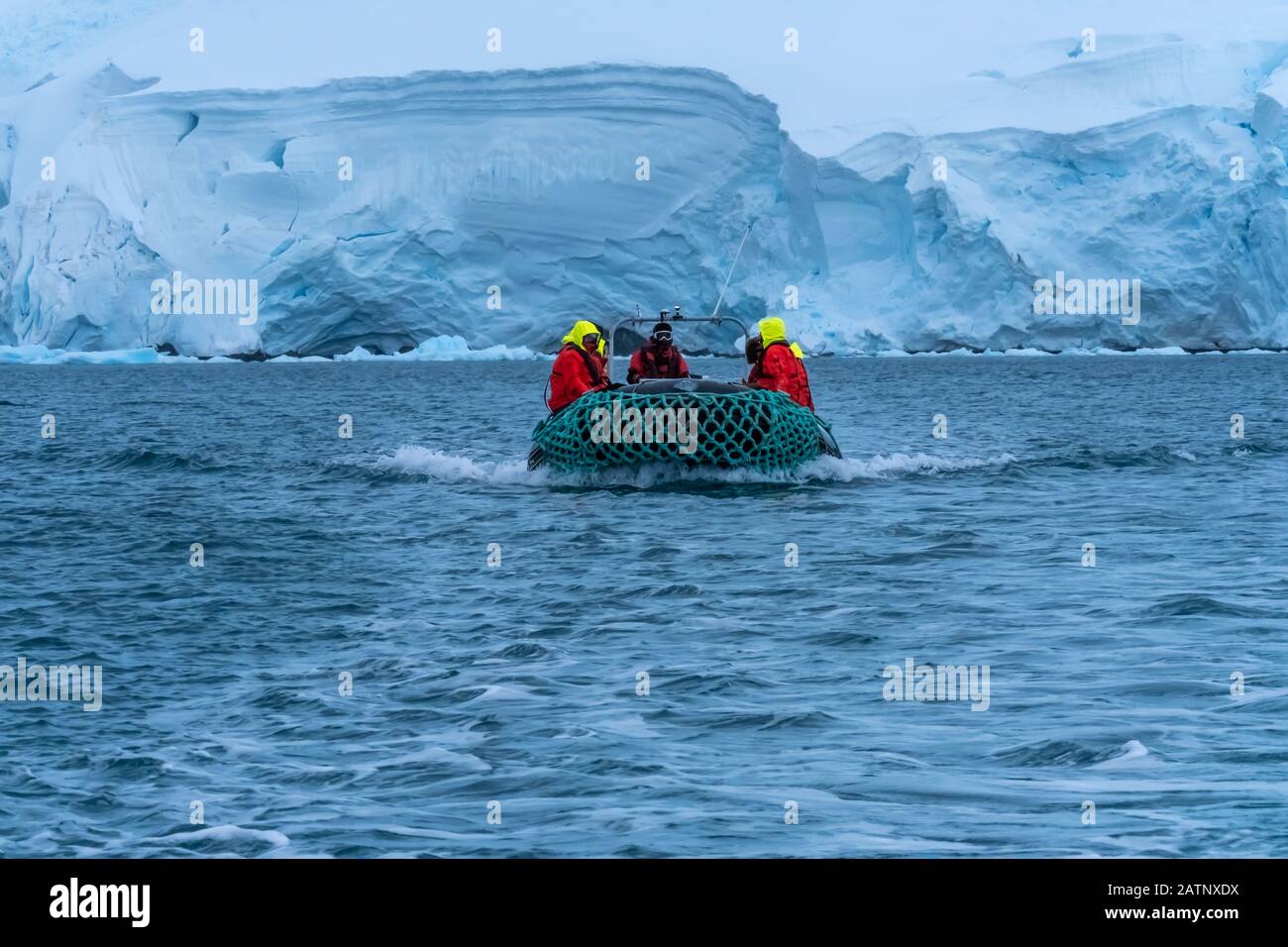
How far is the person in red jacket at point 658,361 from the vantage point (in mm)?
16484

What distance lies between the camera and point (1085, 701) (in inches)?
286

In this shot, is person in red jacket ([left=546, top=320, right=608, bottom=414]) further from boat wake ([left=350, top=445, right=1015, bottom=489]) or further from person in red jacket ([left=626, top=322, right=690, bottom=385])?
boat wake ([left=350, top=445, right=1015, bottom=489])

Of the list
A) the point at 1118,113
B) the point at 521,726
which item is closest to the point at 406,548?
the point at 521,726

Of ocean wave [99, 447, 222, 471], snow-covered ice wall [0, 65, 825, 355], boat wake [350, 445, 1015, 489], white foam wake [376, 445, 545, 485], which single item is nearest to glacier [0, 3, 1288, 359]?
snow-covered ice wall [0, 65, 825, 355]

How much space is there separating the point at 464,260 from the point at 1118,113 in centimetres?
2271

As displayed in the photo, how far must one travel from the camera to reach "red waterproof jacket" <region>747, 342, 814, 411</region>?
658 inches

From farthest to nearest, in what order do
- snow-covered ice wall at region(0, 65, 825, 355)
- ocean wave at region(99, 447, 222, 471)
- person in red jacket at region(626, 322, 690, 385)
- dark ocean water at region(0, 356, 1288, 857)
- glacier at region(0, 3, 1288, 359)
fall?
1. snow-covered ice wall at region(0, 65, 825, 355)
2. glacier at region(0, 3, 1288, 359)
3. ocean wave at region(99, 447, 222, 471)
4. person in red jacket at region(626, 322, 690, 385)
5. dark ocean water at region(0, 356, 1288, 857)

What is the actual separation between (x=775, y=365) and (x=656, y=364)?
46.6 inches

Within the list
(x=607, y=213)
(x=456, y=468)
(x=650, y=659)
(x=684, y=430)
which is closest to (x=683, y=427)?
(x=684, y=430)

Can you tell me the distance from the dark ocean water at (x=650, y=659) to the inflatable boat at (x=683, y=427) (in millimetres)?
362

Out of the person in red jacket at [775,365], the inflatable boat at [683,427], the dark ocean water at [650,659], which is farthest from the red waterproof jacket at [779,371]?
the dark ocean water at [650,659]

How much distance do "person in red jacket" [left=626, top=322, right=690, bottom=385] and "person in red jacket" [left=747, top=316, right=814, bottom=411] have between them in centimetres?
77

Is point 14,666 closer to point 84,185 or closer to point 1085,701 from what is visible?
point 1085,701

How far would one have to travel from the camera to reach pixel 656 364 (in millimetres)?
16625
